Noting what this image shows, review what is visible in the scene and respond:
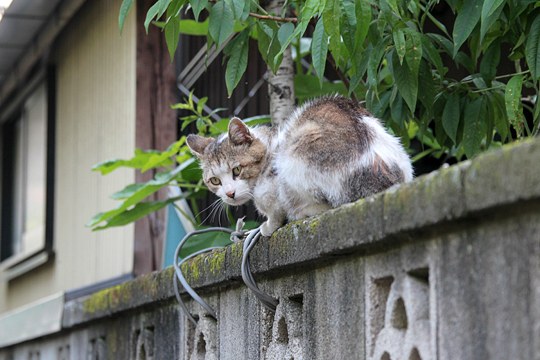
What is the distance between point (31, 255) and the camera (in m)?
10.6

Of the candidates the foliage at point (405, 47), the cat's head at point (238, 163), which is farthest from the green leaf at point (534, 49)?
the cat's head at point (238, 163)

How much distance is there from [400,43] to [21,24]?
6942 millimetres

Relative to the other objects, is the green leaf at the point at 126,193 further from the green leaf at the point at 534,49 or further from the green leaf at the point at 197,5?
the green leaf at the point at 534,49

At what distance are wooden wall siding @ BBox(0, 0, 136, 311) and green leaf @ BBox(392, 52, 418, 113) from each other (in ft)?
14.7

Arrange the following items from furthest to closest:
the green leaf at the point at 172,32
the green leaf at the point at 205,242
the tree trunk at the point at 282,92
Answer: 1. the green leaf at the point at 205,242
2. the tree trunk at the point at 282,92
3. the green leaf at the point at 172,32

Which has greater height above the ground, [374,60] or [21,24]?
[21,24]

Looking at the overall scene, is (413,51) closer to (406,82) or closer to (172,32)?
(406,82)

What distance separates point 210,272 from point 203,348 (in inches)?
16.0

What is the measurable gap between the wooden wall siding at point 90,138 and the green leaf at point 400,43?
15.2 ft

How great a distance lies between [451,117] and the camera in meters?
3.79

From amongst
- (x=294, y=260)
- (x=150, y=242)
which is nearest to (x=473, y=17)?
(x=294, y=260)

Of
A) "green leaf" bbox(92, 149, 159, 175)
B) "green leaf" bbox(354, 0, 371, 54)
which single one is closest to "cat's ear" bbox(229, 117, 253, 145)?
"green leaf" bbox(354, 0, 371, 54)

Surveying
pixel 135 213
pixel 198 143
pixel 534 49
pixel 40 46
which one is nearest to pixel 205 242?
pixel 135 213

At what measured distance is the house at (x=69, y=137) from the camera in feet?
25.0
